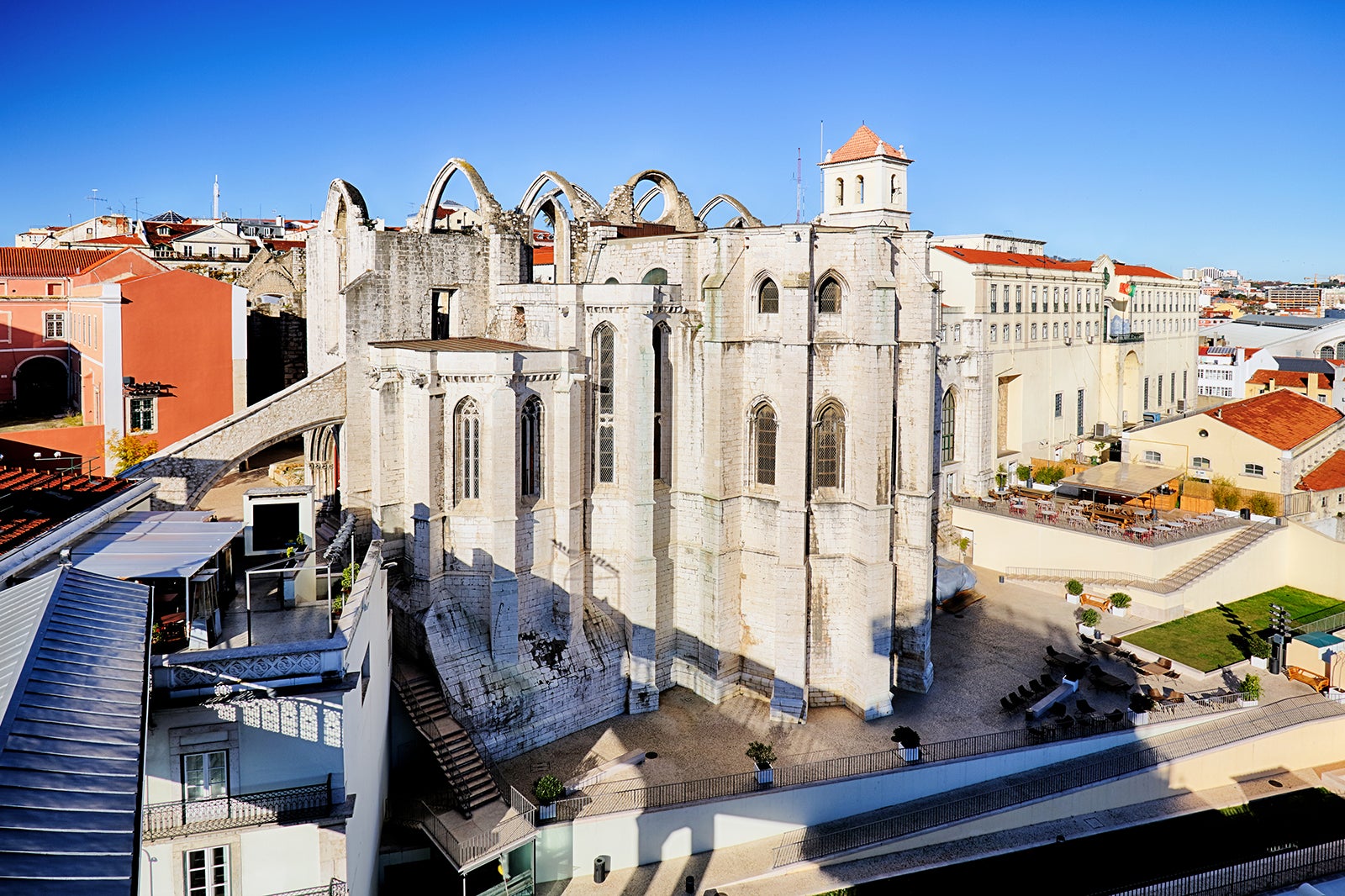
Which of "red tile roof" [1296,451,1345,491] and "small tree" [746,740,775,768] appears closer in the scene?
"small tree" [746,740,775,768]

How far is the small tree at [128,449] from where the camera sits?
96.5 feet

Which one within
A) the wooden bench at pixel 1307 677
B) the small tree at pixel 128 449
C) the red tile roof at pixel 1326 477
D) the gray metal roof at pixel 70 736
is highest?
the small tree at pixel 128 449

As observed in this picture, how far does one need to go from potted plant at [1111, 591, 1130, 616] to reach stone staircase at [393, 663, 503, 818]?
24270 millimetres

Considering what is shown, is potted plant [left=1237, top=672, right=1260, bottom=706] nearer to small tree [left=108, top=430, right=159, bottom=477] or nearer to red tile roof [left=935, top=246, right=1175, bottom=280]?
red tile roof [left=935, top=246, right=1175, bottom=280]

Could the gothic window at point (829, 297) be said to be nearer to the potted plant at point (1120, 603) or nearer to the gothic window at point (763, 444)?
the gothic window at point (763, 444)

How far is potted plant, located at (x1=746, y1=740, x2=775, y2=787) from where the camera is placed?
2170cm

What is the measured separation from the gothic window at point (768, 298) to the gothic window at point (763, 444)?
8.19ft

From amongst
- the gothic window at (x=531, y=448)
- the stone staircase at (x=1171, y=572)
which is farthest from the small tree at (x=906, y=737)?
the stone staircase at (x=1171, y=572)

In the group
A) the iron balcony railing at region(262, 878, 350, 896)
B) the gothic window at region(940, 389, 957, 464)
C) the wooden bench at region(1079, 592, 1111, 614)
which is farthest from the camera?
the gothic window at region(940, 389, 957, 464)

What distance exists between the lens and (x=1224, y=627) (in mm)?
35031

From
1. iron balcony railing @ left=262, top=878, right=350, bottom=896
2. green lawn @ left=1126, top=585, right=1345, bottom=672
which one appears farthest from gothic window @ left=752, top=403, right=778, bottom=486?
green lawn @ left=1126, top=585, right=1345, bottom=672

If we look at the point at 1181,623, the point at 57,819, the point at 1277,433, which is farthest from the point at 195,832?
the point at 1277,433

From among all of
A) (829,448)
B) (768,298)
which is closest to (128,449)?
(768,298)

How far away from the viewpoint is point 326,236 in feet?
98.3
